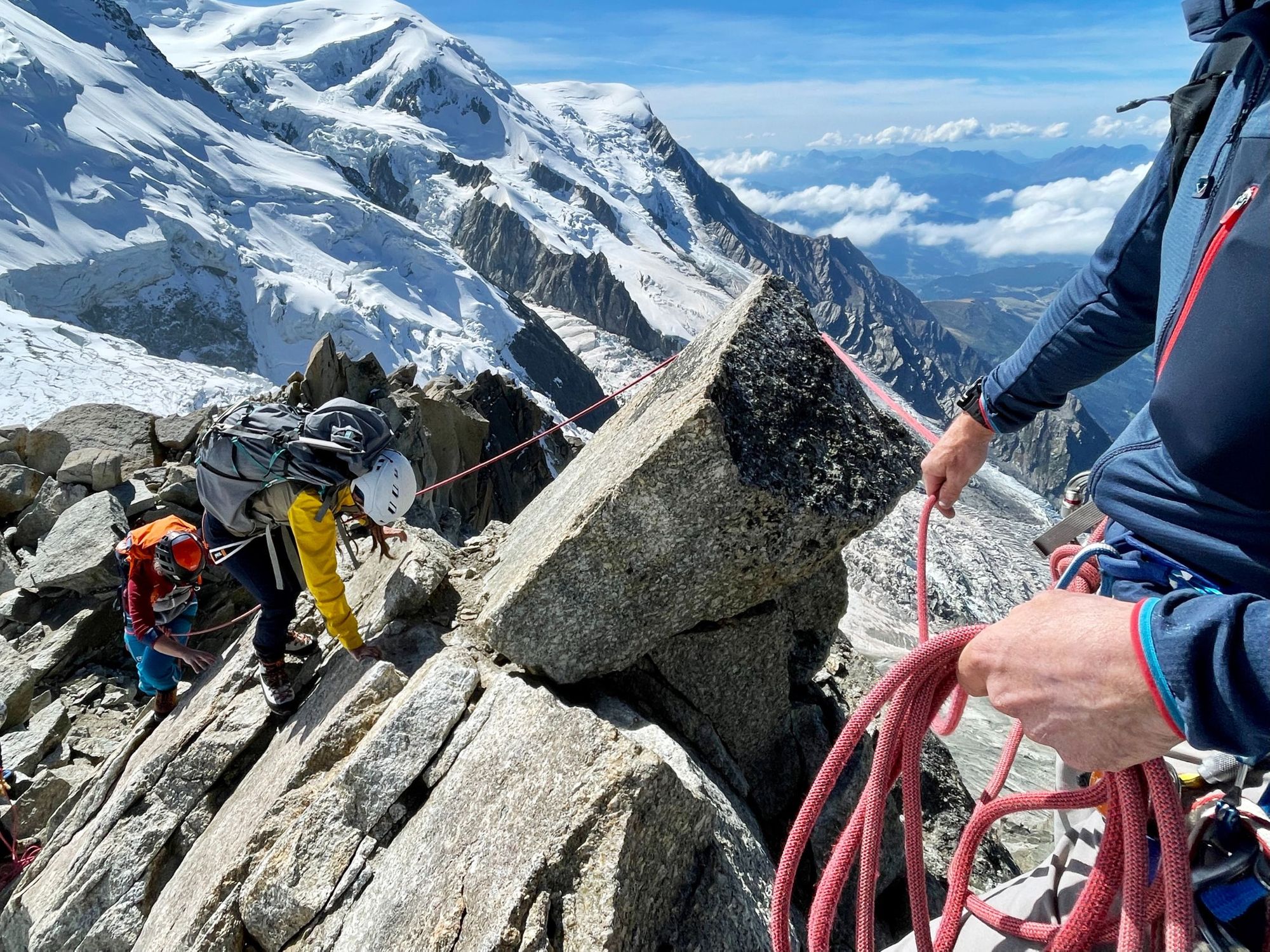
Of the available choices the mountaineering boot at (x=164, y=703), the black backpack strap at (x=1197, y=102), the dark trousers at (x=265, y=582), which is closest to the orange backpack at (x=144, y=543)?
the dark trousers at (x=265, y=582)

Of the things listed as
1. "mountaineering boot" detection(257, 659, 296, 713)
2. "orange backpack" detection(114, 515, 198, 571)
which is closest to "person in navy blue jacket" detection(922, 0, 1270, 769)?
"mountaineering boot" detection(257, 659, 296, 713)

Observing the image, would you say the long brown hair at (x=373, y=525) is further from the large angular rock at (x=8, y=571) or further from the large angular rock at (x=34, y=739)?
the large angular rock at (x=8, y=571)

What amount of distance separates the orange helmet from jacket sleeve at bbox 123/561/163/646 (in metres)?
0.22

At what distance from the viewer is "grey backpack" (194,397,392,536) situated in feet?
20.9

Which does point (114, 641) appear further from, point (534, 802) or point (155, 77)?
point (155, 77)

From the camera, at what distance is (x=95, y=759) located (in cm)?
1000

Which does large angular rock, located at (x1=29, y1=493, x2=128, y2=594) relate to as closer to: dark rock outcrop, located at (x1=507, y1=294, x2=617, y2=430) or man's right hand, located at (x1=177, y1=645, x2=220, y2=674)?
man's right hand, located at (x1=177, y1=645, x2=220, y2=674)

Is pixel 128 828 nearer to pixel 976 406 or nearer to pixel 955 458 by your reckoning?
pixel 955 458

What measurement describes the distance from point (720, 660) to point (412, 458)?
2225 centimetres

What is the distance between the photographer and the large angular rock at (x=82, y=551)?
479 inches

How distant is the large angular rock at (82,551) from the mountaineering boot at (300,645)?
22.8 feet

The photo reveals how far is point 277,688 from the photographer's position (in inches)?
268

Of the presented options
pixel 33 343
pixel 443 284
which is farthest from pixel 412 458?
pixel 443 284

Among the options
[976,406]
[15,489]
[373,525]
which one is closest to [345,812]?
[373,525]
